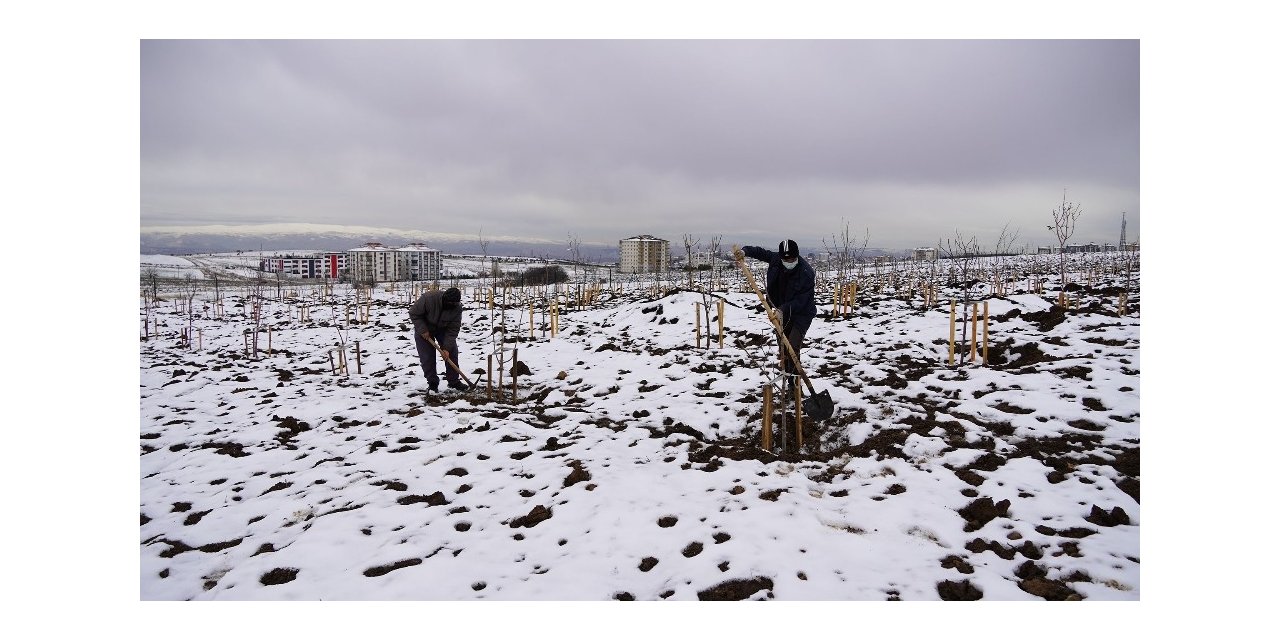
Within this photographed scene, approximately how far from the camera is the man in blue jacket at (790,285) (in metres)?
5.46

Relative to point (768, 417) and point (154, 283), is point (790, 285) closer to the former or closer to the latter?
point (768, 417)

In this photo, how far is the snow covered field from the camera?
2793 mm

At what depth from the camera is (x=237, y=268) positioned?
282ft

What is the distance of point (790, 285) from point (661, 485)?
287 centimetres

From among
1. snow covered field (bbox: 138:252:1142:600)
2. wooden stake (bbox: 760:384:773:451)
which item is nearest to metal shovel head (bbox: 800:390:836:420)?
snow covered field (bbox: 138:252:1142:600)

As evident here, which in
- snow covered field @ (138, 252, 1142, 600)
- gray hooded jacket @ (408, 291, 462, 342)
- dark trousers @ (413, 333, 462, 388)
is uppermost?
gray hooded jacket @ (408, 291, 462, 342)

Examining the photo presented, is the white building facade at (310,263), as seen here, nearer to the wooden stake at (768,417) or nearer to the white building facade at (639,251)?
the white building facade at (639,251)

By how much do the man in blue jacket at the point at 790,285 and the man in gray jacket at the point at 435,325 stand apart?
465 centimetres

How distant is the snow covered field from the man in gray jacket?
0.49m

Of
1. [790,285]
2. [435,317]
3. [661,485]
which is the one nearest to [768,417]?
[661,485]

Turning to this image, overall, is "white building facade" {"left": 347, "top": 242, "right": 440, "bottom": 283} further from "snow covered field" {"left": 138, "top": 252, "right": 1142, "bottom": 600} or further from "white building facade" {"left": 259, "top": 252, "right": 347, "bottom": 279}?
"snow covered field" {"left": 138, "top": 252, "right": 1142, "bottom": 600}

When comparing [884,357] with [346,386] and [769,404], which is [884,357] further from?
[346,386]

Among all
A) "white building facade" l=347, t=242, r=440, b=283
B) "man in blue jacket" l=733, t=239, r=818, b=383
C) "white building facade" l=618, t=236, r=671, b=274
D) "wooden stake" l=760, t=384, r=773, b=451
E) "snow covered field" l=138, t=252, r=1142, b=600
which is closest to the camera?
"snow covered field" l=138, t=252, r=1142, b=600

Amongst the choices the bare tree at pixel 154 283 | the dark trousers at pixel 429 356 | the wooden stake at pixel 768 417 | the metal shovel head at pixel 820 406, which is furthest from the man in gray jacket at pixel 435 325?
the bare tree at pixel 154 283
